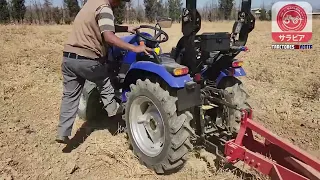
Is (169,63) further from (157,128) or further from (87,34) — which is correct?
(87,34)

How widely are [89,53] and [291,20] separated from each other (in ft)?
40.1

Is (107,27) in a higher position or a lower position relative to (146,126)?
higher

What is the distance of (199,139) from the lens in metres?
3.46

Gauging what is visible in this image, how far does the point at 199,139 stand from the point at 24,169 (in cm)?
195

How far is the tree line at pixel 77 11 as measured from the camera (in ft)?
79.7

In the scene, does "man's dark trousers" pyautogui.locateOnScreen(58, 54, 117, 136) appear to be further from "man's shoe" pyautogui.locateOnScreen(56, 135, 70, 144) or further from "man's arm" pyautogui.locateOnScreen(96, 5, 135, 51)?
"man's arm" pyautogui.locateOnScreen(96, 5, 135, 51)

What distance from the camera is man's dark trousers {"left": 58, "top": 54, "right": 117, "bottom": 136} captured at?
3660 millimetres

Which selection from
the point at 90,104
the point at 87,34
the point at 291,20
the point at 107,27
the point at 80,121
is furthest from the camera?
the point at 291,20

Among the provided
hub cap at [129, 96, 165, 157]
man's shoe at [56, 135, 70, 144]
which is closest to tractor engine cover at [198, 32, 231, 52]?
hub cap at [129, 96, 165, 157]

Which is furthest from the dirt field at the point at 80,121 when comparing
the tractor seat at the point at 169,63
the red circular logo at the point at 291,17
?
the red circular logo at the point at 291,17

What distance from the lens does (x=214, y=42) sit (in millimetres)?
3166

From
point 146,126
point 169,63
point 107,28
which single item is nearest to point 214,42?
point 169,63

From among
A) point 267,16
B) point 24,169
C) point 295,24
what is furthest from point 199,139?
point 267,16

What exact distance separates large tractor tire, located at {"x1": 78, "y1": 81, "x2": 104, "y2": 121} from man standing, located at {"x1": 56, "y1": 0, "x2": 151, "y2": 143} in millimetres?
570
